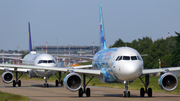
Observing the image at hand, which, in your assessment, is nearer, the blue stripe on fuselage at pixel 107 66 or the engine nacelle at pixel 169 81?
the engine nacelle at pixel 169 81

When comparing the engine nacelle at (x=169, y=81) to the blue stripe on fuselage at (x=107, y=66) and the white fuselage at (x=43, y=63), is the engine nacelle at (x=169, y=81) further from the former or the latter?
the white fuselage at (x=43, y=63)

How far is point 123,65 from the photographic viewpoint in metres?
22.6

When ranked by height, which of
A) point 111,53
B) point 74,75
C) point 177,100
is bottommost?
point 177,100

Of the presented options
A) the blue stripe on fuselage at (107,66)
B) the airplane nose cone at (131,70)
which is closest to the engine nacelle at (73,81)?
the blue stripe on fuselage at (107,66)

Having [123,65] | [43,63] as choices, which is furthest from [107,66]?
[43,63]

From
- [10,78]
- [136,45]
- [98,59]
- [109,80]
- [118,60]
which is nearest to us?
[118,60]

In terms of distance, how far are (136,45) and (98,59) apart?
11827 cm

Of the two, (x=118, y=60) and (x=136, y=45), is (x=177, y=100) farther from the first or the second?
(x=136, y=45)

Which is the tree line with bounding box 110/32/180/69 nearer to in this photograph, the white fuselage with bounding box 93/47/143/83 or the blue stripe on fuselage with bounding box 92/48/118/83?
the blue stripe on fuselage with bounding box 92/48/118/83

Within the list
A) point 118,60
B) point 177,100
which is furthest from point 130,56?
point 177,100

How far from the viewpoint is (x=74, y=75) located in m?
24.8

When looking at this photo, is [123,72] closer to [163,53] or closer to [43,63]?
[43,63]

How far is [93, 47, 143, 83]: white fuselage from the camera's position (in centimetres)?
2231

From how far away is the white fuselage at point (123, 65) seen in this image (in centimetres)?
2231
